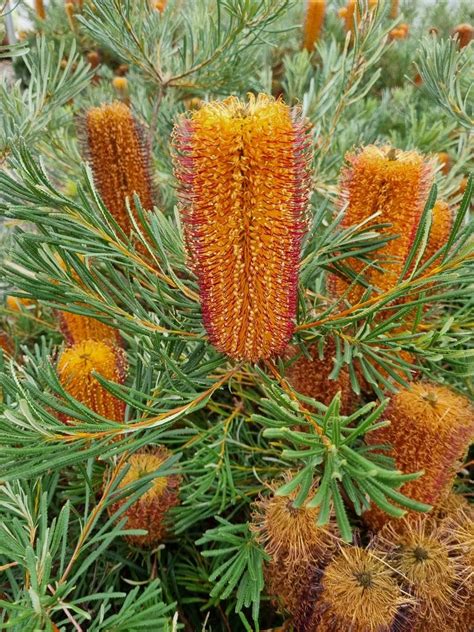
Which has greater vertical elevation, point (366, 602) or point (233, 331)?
point (233, 331)

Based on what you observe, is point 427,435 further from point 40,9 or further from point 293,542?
point 40,9

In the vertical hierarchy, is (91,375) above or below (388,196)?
below

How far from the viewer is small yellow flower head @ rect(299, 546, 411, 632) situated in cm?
40

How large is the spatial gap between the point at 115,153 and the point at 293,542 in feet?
1.39

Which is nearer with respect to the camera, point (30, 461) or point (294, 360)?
point (30, 461)

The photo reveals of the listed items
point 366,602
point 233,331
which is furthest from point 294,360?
point 366,602

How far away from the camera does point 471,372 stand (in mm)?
404

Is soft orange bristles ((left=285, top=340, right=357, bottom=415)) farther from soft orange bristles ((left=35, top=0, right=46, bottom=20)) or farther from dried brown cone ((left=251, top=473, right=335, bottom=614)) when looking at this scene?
soft orange bristles ((left=35, top=0, right=46, bottom=20))

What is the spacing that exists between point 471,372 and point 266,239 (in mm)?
183

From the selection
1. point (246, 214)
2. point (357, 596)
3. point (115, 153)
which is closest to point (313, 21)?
point (115, 153)

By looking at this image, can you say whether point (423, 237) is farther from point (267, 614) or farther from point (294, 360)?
point (267, 614)

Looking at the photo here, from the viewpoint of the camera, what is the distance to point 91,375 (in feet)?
1.52

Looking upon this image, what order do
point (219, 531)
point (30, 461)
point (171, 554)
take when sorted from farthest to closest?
point (171, 554), point (219, 531), point (30, 461)

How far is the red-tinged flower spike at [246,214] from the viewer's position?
13.3 inches
